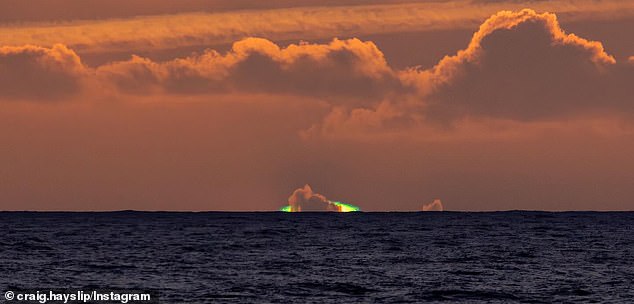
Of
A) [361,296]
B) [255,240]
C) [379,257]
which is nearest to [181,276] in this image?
[361,296]

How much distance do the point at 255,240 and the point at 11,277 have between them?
59.4 meters

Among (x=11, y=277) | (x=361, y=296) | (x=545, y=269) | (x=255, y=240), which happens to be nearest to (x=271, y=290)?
(x=361, y=296)

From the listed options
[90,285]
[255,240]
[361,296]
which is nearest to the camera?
[361,296]

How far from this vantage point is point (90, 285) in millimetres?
63125

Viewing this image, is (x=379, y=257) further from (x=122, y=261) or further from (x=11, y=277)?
(x=11, y=277)

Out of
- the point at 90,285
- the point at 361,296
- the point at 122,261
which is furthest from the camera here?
the point at 122,261

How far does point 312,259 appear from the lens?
88375 millimetres

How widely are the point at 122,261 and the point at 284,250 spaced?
69.5 feet

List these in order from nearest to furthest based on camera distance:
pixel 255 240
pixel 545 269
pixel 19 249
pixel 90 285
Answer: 1. pixel 90 285
2. pixel 545 269
3. pixel 19 249
4. pixel 255 240

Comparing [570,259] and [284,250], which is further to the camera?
[284,250]

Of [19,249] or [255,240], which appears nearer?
[19,249]

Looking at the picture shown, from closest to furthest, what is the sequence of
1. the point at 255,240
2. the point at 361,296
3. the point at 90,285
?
1. the point at 361,296
2. the point at 90,285
3. the point at 255,240

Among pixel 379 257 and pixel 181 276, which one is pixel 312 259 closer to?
pixel 379 257

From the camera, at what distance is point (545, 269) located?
259 feet
